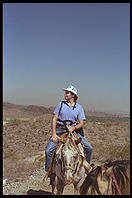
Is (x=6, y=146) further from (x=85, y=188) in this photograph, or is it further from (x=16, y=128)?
(x=85, y=188)

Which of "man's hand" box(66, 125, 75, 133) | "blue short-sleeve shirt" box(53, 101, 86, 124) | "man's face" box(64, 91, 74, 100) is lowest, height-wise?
"man's hand" box(66, 125, 75, 133)

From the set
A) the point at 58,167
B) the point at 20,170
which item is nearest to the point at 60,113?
the point at 58,167

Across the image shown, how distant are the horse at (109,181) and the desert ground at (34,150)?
1974 millimetres

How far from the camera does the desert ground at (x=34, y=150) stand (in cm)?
523

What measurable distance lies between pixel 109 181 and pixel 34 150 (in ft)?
29.4

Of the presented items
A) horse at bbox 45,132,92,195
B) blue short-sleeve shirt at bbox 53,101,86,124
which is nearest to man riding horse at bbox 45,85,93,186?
blue short-sleeve shirt at bbox 53,101,86,124

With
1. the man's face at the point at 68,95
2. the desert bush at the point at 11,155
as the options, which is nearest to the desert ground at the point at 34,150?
the desert bush at the point at 11,155

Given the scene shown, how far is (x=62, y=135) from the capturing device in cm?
355

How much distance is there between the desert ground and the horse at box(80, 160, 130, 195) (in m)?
1.97

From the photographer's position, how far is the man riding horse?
11.8ft

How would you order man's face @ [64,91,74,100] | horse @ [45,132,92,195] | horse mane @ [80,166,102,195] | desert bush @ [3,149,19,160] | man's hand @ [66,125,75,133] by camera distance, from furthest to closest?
1. desert bush @ [3,149,19,160]
2. man's face @ [64,91,74,100]
3. man's hand @ [66,125,75,133]
4. horse @ [45,132,92,195]
5. horse mane @ [80,166,102,195]

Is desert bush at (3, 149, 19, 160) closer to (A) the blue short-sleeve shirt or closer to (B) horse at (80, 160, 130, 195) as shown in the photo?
(A) the blue short-sleeve shirt

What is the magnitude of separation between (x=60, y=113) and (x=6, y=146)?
8.99 m

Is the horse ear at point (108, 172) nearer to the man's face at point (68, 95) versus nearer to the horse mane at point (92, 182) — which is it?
the horse mane at point (92, 182)
